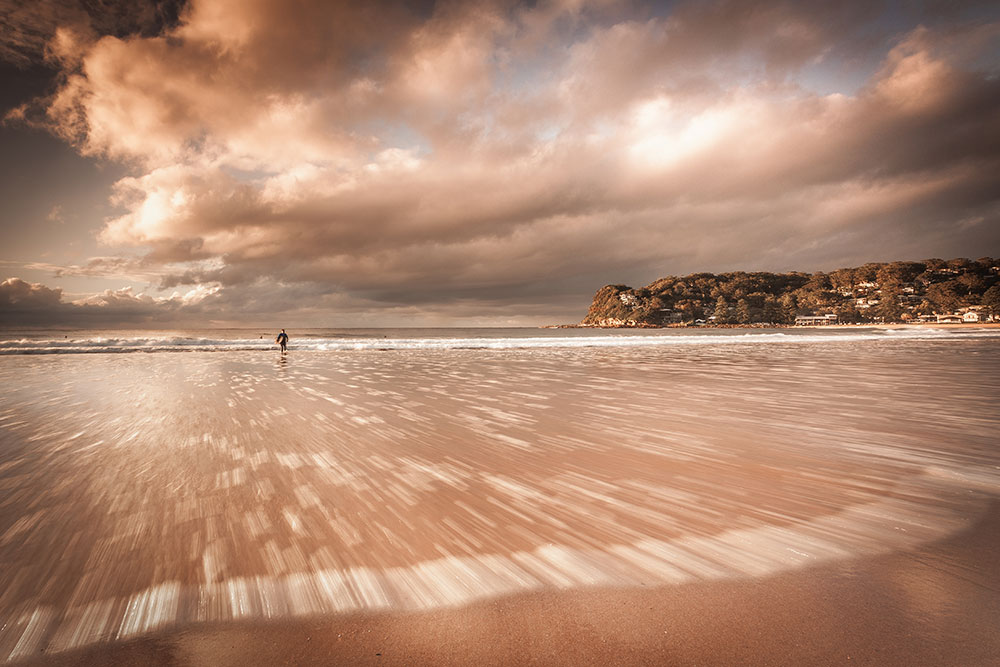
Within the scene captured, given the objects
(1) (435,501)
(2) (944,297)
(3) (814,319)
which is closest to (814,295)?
(3) (814,319)

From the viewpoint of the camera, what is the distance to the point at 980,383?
10.1 meters

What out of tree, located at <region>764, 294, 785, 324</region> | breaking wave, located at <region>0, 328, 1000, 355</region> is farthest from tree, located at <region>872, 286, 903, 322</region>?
breaking wave, located at <region>0, 328, 1000, 355</region>

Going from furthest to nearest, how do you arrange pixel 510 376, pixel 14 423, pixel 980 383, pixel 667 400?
pixel 510 376, pixel 980 383, pixel 667 400, pixel 14 423

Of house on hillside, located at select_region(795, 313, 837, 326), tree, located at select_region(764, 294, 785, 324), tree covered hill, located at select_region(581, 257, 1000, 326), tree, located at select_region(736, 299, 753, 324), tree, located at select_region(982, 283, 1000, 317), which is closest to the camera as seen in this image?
tree, located at select_region(982, 283, 1000, 317)

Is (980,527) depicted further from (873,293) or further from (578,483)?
(873,293)

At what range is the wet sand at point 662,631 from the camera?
5.48ft

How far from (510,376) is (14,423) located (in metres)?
9.95

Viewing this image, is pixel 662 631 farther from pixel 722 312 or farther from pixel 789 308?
pixel 789 308

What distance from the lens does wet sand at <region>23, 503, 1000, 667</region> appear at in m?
1.67

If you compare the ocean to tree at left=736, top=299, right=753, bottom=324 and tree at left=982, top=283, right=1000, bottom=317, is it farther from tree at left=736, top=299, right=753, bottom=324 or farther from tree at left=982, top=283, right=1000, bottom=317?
tree at left=736, top=299, right=753, bottom=324

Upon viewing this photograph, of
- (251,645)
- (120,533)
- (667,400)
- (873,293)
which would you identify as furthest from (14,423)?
(873,293)

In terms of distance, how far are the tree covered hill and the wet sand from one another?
5917 inches

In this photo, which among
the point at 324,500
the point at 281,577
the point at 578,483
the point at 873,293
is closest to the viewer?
the point at 281,577

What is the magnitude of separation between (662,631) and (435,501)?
6.71ft
